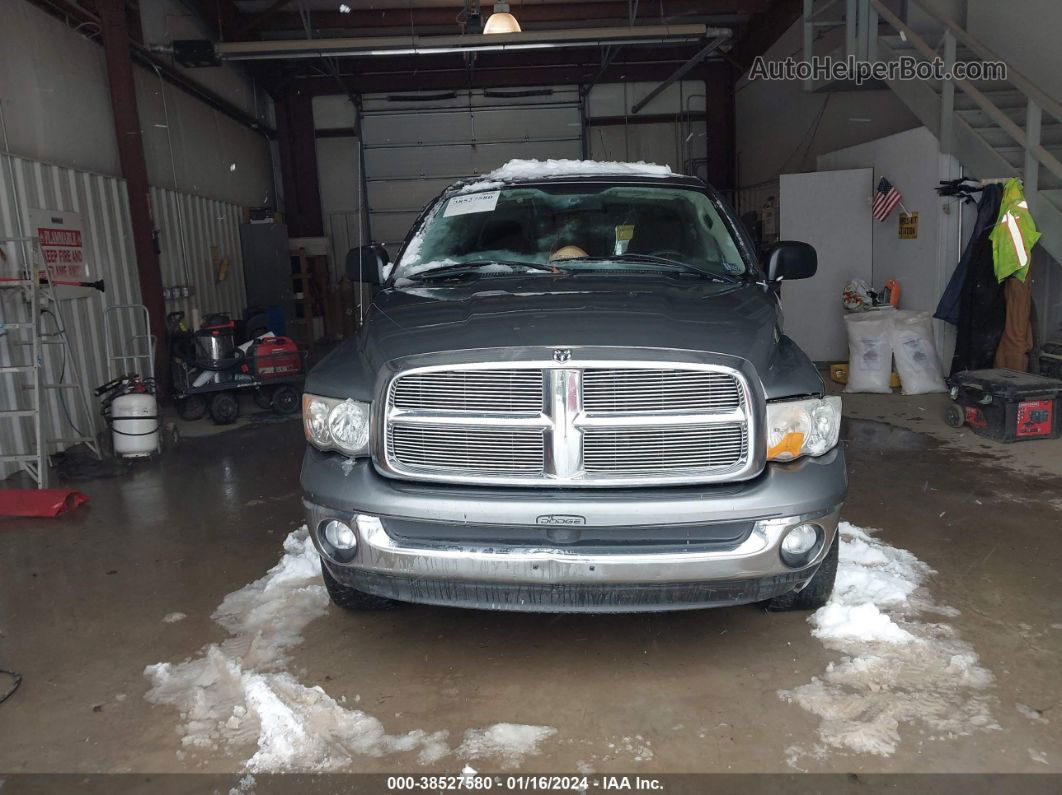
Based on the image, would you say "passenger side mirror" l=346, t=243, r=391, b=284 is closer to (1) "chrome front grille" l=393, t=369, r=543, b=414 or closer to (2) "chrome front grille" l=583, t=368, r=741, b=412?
(1) "chrome front grille" l=393, t=369, r=543, b=414

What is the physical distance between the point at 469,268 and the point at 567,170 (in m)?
0.98

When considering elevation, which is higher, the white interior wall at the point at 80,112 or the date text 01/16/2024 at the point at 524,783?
the white interior wall at the point at 80,112

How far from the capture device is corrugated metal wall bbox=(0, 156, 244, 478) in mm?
6293

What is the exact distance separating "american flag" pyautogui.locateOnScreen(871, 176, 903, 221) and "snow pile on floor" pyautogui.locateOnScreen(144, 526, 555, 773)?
297 inches

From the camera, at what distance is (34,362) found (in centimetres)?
563

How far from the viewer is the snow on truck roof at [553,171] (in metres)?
4.12

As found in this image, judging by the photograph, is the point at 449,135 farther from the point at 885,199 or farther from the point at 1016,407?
the point at 1016,407

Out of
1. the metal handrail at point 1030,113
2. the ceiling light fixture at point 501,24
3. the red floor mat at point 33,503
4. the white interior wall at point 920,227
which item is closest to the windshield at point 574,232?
the red floor mat at point 33,503

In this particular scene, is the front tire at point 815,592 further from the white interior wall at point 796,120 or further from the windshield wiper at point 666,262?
the white interior wall at point 796,120

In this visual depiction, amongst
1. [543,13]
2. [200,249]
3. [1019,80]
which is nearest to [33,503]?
[200,249]

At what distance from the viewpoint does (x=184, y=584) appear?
383 centimetres

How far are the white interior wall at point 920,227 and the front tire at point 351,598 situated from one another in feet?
22.2

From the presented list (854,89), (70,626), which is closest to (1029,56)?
(854,89)

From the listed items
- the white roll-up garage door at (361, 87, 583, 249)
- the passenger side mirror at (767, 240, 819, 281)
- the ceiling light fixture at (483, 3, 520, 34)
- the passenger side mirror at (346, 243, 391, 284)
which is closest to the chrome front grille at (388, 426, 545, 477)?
the passenger side mirror at (346, 243, 391, 284)
